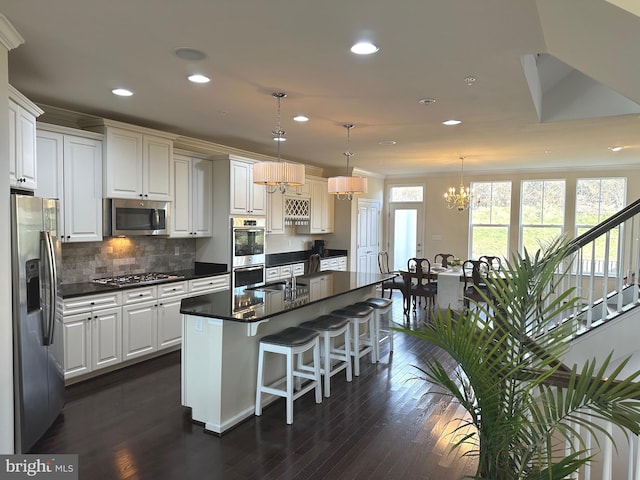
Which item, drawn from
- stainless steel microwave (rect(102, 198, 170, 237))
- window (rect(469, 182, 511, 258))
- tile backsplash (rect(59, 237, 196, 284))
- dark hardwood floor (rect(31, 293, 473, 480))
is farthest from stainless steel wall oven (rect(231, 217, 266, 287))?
window (rect(469, 182, 511, 258))

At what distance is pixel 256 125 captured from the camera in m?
4.84

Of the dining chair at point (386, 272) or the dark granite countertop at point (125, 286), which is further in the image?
the dining chair at point (386, 272)

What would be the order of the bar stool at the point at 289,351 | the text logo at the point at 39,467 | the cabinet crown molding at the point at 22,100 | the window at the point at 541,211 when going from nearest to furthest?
the text logo at the point at 39,467 < the cabinet crown molding at the point at 22,100 < the bar stool at the point at 289,351 < the window at the point at 541,211

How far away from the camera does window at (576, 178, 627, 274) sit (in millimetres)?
7863

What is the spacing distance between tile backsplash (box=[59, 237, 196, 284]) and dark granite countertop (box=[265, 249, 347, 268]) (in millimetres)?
1553

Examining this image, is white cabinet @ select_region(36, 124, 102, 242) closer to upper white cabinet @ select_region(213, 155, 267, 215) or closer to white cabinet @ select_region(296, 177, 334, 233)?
upper white cabinet @ select_region(213, 155, 267, 215)

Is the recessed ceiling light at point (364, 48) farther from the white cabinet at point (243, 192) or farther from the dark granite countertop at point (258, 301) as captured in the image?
the white cabinet at point (243, 192)

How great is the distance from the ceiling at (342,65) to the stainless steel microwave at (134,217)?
95 cm

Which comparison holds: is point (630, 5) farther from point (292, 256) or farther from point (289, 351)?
point (292, 256)

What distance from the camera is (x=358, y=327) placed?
4547 millimetres

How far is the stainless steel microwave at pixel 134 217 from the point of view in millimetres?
4516

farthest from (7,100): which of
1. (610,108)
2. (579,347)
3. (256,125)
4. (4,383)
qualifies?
(610,108)

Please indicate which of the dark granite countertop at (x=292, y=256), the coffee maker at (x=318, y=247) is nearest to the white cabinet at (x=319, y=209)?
the coffee maker at (x=318, y=247)

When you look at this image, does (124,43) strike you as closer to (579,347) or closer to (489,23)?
(489,23)
